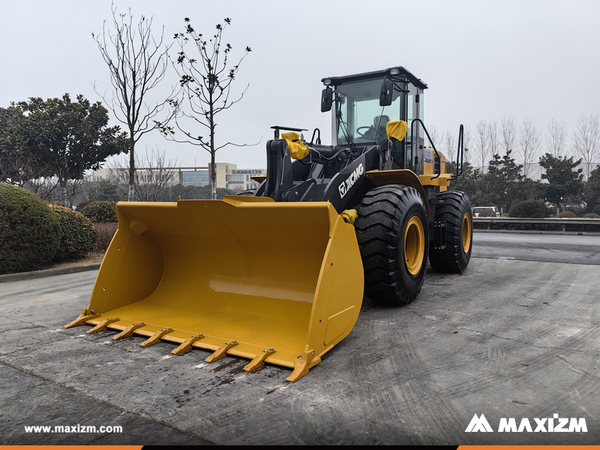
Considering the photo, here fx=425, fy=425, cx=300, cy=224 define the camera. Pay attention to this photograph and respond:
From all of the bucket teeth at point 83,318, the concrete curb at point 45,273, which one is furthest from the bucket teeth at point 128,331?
the concrete curb at point 45,273

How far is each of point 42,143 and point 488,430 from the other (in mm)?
19397

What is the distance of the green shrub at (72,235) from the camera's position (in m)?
8.33

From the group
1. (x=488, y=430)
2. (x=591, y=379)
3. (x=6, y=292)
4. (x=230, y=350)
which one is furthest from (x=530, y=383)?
(x=6, y=292)

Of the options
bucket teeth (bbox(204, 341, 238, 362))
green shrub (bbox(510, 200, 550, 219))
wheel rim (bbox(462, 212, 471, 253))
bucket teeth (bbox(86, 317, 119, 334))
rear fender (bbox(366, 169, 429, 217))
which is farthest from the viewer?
green shrub (bbox(510, 200, 550, 219))

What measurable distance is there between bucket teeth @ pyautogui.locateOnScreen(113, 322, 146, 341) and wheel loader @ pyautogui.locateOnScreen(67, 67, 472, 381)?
2cm

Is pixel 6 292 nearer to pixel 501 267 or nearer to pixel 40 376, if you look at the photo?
pixel 40 376

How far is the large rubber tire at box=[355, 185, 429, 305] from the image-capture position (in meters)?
Result: 4.32

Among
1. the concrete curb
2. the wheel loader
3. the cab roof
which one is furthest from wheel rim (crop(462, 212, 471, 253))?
the concrete curb

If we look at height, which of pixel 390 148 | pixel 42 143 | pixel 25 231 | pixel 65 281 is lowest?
pixel 65 281

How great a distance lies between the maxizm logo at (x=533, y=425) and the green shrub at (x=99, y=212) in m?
11.0

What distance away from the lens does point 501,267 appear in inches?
308

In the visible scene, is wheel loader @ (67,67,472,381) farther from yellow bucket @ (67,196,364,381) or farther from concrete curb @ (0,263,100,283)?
concrete curb @ (0,263,100,283)

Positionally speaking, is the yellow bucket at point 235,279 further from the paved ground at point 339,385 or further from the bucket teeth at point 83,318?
the paved ground at point 339,385

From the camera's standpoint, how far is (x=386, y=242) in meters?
4.31
